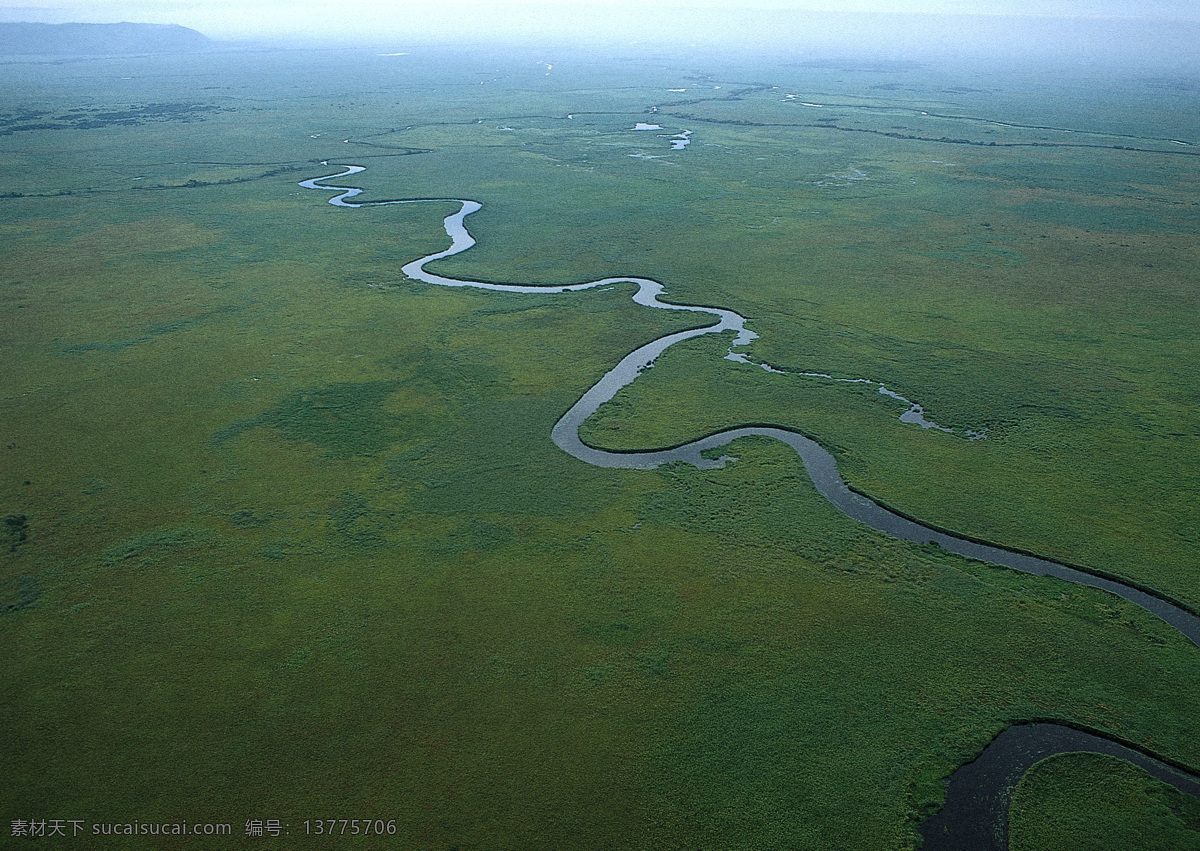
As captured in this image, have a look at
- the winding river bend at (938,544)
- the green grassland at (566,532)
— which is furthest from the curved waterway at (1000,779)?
the green grassland at (566,532)

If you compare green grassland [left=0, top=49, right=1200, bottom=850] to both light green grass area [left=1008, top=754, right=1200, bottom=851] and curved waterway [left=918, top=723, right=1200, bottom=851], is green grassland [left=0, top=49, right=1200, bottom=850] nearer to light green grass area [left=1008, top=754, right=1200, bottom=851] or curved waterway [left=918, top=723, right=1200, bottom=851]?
light green grass area [left=1008, top=754, right=1200, bottom=851]

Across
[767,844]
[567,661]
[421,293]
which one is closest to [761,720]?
[767,844]

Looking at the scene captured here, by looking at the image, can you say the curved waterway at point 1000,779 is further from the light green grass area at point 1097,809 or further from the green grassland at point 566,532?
the green grassland at point 566,532

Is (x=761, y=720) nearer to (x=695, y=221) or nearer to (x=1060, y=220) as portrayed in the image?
(x=695, y=221)

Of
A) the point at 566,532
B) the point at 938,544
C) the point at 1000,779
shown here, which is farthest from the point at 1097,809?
the point at 566,532

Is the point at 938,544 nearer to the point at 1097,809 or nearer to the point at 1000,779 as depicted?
the point at 1000,779

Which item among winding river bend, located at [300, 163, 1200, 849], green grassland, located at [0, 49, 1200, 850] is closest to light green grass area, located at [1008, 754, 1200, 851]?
green grassland, located at [0, 49, 1200, 850]

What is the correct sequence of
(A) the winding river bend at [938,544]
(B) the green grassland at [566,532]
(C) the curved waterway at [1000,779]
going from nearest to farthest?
(C) the curved waterway at [1000,779]
(A) the winding river bend at [938,544]
(B) the green grassland at [566,532]

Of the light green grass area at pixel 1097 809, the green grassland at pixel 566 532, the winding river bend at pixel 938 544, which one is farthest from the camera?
the green grassland at pixel 566 532
